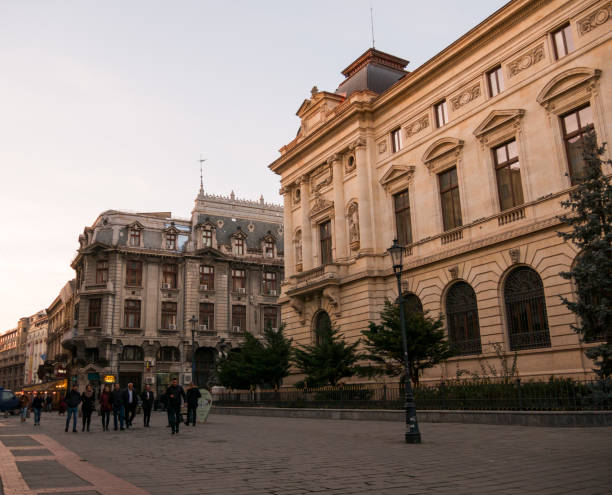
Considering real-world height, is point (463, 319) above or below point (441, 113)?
below

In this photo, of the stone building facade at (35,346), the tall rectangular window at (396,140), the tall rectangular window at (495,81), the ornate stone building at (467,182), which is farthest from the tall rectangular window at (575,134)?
the stone building facade at (35,346)

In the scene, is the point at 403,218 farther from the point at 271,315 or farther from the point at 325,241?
the point at 271,315

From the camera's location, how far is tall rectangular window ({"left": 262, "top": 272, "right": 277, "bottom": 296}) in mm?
60156

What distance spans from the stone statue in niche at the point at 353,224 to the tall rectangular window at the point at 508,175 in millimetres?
9843

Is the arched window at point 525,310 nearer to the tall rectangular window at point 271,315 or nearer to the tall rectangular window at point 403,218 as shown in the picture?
the tall rectangular window at point 403,218

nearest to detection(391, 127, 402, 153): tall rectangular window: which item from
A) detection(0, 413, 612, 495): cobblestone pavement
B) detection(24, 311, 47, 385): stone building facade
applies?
detection(0, 413, 612, 495): cobblestone pavement

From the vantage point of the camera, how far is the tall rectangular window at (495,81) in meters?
26.8

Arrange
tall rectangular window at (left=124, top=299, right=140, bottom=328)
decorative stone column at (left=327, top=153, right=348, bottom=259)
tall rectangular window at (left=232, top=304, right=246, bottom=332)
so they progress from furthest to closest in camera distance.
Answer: tall rectangular window at (left=232, top=304, right=246, bottom=332)
tall rectangular window at (left=124, top=299, right=140, bottom=328)
decorative stone column at (left=327, top=153, right=348, bottom=259)

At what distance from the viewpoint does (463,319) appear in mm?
27578

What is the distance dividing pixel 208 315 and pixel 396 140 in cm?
3035

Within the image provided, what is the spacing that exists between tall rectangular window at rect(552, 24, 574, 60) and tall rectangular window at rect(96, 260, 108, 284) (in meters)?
43.1

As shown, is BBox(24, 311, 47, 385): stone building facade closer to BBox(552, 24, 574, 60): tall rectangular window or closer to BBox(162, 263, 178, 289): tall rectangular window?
BBox(162, 263, 178, 289): tall rectangular window

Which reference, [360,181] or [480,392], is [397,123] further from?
[480,392]

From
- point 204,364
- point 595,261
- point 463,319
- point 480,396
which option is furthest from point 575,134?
point 204,364
